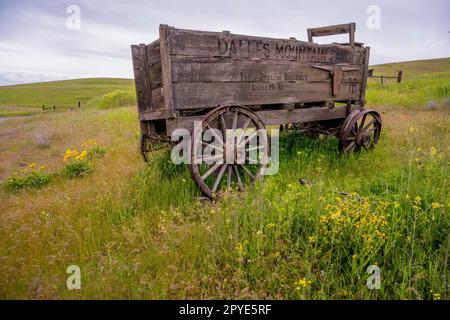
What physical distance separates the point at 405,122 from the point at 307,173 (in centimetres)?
728

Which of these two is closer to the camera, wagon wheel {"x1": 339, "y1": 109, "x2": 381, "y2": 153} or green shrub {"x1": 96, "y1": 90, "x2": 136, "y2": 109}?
wagon wheel {"x1": 339, "y1": 109, "x2": 381, "y2": 153}

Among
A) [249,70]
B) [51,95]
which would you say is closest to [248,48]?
[249,70]

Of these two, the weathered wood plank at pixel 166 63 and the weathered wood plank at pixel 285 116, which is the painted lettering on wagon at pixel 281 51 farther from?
the weathered wood plank at pixel 285 116

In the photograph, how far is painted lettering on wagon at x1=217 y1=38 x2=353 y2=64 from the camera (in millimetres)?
4566

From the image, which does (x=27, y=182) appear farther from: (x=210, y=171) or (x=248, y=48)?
(x=248, y=48)

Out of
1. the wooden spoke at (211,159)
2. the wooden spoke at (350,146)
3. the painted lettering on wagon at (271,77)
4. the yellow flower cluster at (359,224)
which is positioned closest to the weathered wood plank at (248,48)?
the painted lettering on wagon at (271,77)

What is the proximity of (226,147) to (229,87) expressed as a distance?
40.6 inches

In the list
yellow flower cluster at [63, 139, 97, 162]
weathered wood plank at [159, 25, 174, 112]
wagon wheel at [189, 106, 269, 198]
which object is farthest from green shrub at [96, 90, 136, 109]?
weathered wood plank at [159, 25, 174, 112]

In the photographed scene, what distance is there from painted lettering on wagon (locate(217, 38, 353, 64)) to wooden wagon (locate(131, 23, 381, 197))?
1cm

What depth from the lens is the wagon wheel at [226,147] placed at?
424 centimetres

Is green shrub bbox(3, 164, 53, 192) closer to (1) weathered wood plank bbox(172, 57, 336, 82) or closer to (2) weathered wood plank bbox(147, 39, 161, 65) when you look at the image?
(2) weathered wood plank bbox(147, 39, 161, 65)
